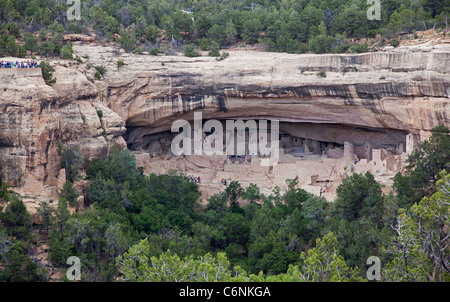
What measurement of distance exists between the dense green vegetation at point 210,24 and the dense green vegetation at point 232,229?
21.1 feet

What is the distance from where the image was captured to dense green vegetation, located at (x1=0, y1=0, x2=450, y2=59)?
89.5 ft

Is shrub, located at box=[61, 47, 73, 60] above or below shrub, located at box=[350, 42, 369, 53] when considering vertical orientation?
below

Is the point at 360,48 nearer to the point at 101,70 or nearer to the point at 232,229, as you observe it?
the point at 232,229

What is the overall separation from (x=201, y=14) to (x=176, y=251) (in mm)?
17379

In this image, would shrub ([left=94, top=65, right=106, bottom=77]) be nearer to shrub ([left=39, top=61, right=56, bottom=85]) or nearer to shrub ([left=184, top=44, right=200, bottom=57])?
shrub ([left=39, top=61, right=56, bottom=85])

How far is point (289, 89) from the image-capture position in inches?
1027

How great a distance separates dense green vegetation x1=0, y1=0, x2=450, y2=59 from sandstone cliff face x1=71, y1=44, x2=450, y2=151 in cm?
228

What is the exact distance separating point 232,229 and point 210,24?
14.0 metres

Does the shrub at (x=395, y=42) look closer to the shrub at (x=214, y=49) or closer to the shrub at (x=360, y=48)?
the shrub at (x=360, y=48)

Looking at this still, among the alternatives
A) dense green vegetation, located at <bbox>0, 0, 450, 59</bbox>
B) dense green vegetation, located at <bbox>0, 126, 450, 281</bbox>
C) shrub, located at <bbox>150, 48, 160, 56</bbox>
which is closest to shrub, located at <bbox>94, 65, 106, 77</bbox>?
dense green vegetation, located at <bbox>0, 0, 450, 59</bbox>

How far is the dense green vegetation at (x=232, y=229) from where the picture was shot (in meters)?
16.1

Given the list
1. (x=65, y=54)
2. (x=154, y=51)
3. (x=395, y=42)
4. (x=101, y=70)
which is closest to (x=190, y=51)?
(x=154, y=51)

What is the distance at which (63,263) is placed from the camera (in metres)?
18.6

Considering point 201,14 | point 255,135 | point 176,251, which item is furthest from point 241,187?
point 201,14
